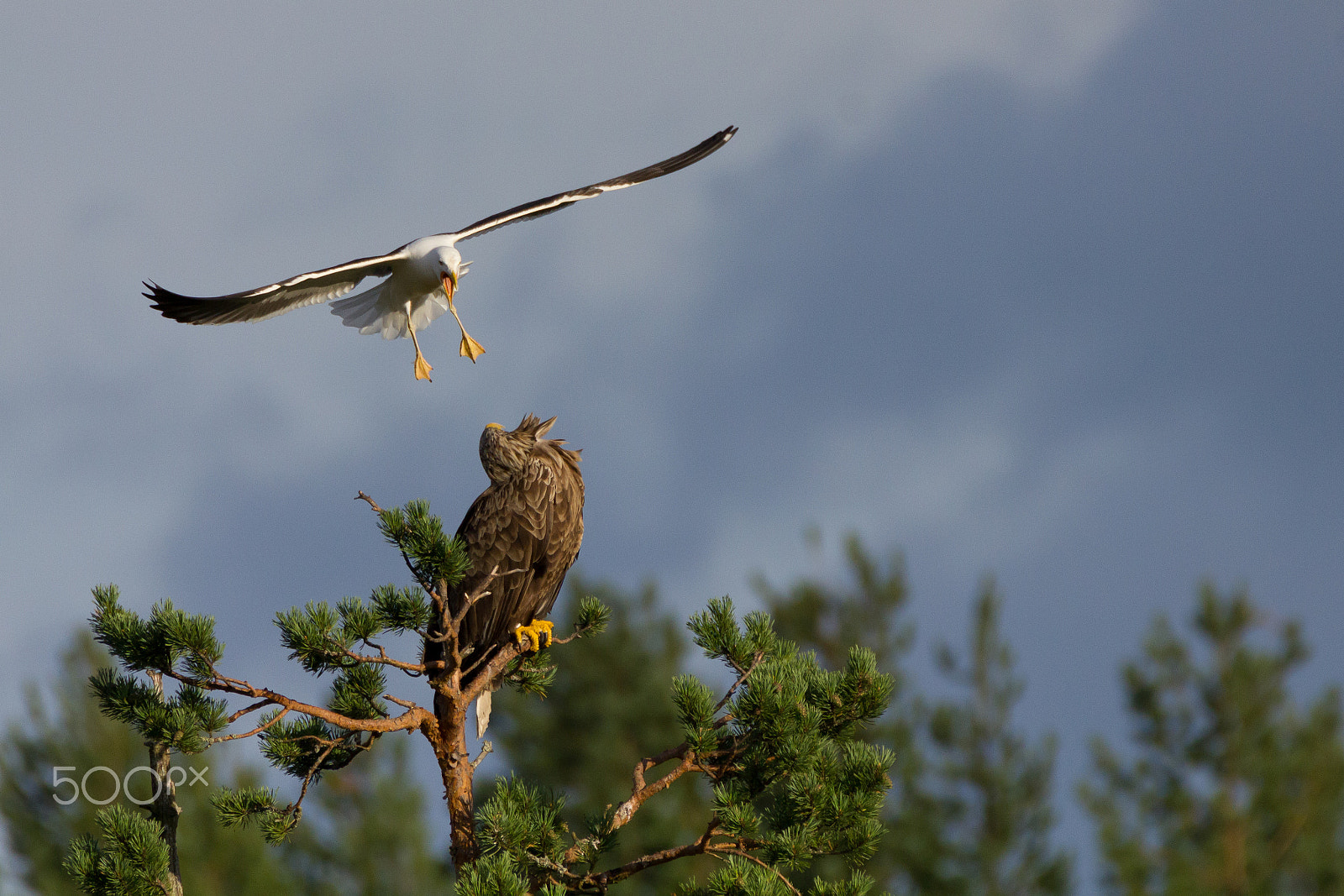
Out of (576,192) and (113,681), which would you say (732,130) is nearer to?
(576,192)

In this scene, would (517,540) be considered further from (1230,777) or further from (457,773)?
(1230,777)

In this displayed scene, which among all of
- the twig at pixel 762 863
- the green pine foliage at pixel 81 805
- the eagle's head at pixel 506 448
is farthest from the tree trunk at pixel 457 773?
the green pine foliage at pixel 81 805

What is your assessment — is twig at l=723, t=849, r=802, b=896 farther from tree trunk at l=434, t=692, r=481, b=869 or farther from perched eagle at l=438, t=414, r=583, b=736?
perched eagle at l=438, t=414, r=583, b=736

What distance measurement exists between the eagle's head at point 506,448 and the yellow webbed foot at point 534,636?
81 centimetres

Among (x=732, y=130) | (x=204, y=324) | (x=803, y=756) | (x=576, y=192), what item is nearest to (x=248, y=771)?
(x=204, y=324)

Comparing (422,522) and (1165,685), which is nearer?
(422,522)

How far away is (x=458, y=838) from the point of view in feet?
16.7

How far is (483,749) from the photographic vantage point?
17.2 ft

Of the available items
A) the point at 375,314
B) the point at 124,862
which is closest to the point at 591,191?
the point at 375,314

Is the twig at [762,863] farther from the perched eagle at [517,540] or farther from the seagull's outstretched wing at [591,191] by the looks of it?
the seagull's outstretched wing at [591,191]

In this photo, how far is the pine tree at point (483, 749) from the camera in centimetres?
475

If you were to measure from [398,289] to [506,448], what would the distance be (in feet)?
8.27

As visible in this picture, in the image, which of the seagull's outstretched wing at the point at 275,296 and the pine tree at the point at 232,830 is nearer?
the seagull's outstretched wing at the point at 275,296

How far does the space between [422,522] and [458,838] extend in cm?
139
